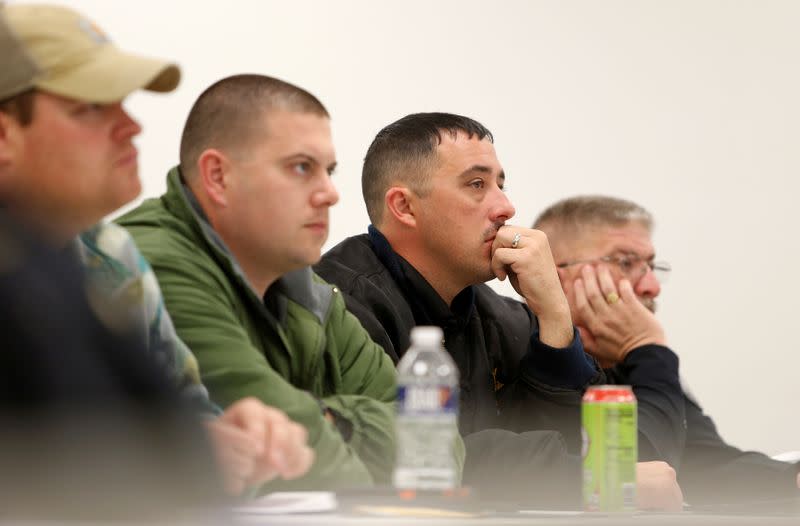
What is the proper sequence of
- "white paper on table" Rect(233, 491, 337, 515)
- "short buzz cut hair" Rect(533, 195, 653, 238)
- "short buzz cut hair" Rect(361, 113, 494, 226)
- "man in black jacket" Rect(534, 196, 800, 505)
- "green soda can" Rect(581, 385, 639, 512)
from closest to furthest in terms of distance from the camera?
1. "white paper on table" Rect(233, 491, 337, 515)
2. "green soda can" Rect(581, 385, 639, 512)
3. "short buzz cut hair" Rect(361, 113, 494, 226)
4. "man in black jacket" Rect(534, 196, 800, 505)
5. "short buzz cut hair" Rect(533, 195, 653, 238)

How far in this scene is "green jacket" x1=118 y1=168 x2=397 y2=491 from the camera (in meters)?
1.41

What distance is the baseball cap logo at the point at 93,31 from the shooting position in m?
1.26

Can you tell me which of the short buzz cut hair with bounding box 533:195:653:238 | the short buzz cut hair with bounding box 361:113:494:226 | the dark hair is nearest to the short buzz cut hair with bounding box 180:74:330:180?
the dark hair

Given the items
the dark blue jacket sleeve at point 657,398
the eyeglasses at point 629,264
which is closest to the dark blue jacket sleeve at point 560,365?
the dark blue jacket sleeve at point 657,398

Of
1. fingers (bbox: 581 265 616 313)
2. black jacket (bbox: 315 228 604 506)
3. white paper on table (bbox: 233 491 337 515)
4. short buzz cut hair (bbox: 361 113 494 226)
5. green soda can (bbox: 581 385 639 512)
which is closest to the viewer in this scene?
white paper on table (bbox: 233 491 337 515)

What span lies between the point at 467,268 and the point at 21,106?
1203mm

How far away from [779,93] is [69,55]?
2659 mm

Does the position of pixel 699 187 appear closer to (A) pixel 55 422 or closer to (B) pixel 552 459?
(B) pixel 552 459

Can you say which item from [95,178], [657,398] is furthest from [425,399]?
[657,398]

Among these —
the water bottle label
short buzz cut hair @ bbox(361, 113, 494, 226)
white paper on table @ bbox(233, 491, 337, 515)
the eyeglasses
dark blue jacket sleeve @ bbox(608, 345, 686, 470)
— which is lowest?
white paper on table @ bbox(233, 491, 337, 515)

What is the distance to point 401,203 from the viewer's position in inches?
91.2

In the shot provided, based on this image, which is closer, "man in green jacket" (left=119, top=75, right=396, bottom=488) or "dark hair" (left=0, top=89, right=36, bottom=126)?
"dark hair" (left=0, top=89, right=36, bottom=126)

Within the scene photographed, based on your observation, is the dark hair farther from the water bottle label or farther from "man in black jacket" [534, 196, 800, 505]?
"man in black jacket" [534, 196, 800, 505]

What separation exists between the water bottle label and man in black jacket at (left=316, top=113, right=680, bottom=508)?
2.89 ft
